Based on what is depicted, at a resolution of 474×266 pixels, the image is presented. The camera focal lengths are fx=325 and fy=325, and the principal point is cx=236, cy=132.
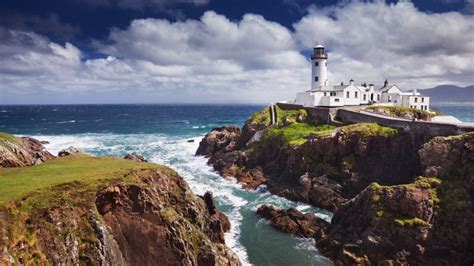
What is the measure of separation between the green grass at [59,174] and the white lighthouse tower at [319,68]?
176 feet

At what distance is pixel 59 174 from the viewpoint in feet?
66.8

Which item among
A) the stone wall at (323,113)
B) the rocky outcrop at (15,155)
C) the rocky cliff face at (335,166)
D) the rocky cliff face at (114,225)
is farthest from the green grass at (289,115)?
the rocky outcrop at (15,155)

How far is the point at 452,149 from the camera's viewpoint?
98.4 ft

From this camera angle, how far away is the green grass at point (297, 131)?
4862cm

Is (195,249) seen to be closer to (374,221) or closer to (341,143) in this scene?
(374,221)

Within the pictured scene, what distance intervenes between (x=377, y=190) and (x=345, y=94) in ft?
121

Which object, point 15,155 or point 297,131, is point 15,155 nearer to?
point 15,155

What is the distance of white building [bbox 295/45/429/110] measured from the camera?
61594 mm

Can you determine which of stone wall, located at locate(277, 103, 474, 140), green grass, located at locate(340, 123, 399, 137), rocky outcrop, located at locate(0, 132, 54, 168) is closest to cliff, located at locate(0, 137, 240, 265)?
rocky outcrop, located at locate(0, 132, 54, 168)

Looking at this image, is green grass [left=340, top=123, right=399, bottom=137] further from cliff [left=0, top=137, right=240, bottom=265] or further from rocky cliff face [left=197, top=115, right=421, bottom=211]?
cliff [left=0, top=137, right=240, bottom=265]

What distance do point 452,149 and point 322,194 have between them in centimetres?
1368

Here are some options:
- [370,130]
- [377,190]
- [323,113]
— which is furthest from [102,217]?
[323,113]

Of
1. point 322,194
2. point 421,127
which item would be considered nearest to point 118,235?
point 322,194

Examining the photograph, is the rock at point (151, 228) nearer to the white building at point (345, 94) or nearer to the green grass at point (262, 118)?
the green grass at point (262, 118)
